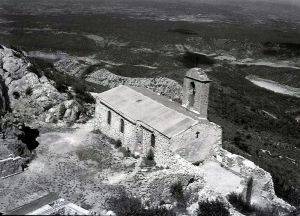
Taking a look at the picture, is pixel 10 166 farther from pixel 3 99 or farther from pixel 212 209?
pixel 212 209

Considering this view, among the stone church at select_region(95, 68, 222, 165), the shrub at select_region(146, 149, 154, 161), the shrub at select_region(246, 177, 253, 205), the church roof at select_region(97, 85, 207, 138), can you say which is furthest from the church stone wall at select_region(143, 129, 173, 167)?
the shrub at select_region(246, 177, 253, 205)

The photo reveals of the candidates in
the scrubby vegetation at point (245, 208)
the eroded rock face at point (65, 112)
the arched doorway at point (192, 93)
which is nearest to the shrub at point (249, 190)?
the scrubby vegetation at point (245, 208)


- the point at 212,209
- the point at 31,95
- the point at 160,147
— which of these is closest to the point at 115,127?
the point at 160,147

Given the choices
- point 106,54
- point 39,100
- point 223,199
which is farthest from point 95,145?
point 106,54

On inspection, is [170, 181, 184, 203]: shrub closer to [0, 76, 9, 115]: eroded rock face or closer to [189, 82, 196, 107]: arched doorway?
[189, 82, 196, 107]: arched doorway

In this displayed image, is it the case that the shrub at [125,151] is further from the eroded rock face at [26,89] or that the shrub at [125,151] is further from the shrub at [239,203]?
the eroded rock face at [26,89]
